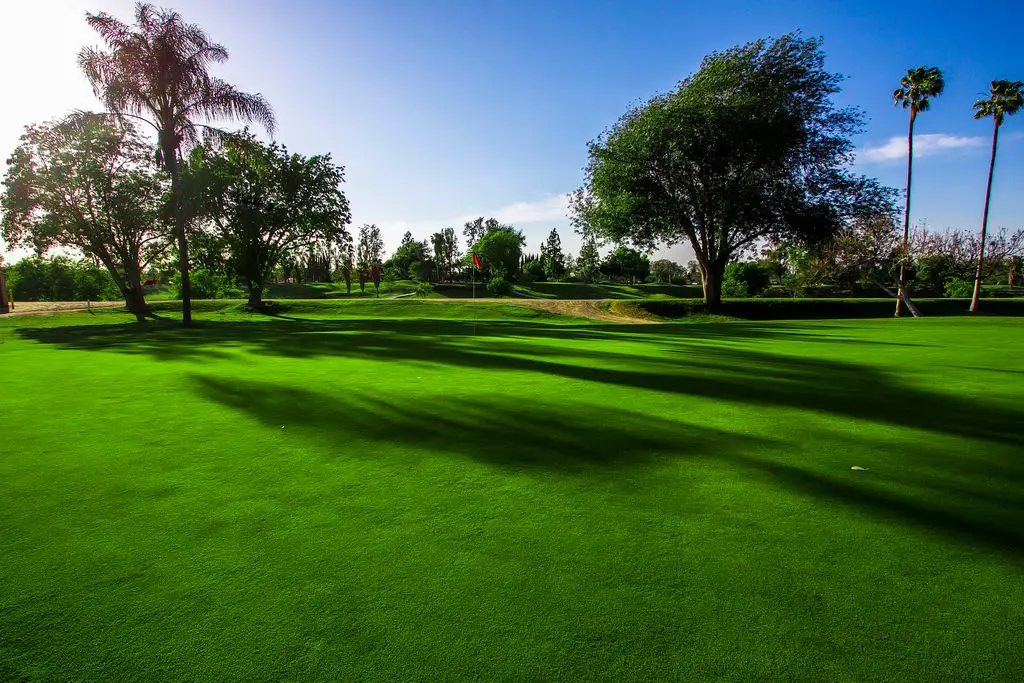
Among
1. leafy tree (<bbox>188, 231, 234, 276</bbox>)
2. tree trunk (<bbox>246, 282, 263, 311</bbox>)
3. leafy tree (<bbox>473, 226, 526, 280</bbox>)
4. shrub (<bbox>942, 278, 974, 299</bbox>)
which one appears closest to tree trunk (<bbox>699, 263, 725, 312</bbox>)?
tree trunk (<bbox>246, 282, 263, 311</bbox>)

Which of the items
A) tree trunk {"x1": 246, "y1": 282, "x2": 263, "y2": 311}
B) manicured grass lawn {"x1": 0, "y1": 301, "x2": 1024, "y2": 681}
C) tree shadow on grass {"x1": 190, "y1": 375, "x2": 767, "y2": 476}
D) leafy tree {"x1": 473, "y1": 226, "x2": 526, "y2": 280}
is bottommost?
tree shadow on grass {"x1": 190, "y1": 375, "x2": 767, "y2": 476}

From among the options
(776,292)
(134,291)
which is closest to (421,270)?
(776,292)

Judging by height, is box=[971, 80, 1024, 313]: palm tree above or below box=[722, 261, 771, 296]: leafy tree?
above

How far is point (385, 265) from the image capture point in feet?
409

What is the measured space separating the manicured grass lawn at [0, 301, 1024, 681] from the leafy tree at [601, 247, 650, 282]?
103 m

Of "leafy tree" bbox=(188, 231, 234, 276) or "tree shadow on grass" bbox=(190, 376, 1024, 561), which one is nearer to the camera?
"tree shadow on grass" bbox=(190, 376, 1024, 561)

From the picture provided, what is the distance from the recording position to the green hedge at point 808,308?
3594cm

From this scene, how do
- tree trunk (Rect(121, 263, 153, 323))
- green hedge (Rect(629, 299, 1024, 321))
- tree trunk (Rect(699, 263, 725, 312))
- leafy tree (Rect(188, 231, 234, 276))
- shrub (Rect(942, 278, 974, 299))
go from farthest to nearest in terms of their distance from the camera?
shrub (Rect(942, 278, 974, 299))
tree trunk (Rect(699, 263, 725, 312))
green hedge (Rect(629, 299, 1024, 321))
leafy tree (Rect(188, 231, 234, 276))
tree trunk (Rect(121, 263, 153, 323))

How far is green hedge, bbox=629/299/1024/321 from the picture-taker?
35938 mm

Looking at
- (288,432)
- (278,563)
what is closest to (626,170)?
(288,432)

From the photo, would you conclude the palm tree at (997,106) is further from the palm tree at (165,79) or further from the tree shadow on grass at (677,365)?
the palm tree at (165,79)

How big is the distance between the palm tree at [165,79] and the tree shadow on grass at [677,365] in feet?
33.6

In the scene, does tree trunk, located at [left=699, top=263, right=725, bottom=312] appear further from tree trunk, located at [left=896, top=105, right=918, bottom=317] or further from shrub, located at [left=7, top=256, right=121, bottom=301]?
shrub, located at [left=7, top=256, right=121, bottom=301]

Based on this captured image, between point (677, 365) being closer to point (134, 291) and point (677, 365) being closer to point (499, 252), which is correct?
point (134, 291)
